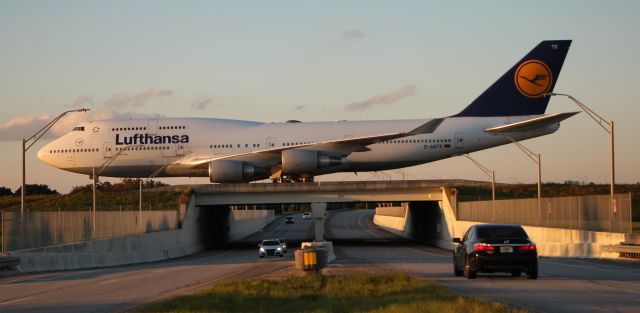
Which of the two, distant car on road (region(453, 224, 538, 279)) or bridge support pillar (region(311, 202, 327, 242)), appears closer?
distant car on road (region(453, 224, 538, 279))

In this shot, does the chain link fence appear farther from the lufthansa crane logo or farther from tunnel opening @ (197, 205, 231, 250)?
the lufthansa crane logo

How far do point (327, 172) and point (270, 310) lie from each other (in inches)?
1900

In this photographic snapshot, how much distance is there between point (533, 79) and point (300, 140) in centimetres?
1613

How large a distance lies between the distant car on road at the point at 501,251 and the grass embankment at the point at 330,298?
1.87 m

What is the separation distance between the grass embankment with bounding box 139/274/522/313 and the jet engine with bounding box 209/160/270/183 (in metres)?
38.8

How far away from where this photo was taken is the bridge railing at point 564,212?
38.3m

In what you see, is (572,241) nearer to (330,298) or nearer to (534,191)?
(330,298)

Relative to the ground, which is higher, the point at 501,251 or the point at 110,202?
the point at 110,202

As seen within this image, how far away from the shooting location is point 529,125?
61.8 metres

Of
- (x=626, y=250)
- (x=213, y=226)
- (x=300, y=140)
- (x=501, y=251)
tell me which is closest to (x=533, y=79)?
(x=300, y=140)

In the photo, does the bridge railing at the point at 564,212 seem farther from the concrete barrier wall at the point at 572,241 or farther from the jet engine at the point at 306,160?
the jet engine at the point at 306,160

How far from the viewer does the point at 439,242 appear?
70688 millimetres

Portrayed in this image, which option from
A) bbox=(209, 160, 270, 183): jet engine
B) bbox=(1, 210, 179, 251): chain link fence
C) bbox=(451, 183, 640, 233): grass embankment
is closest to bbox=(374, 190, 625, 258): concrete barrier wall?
bbox=(209, 160, 270, 183): jet engine

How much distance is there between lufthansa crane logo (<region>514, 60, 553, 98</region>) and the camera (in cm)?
6638
